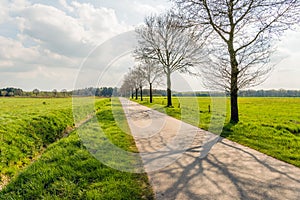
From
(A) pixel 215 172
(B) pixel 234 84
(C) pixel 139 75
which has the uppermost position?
(C) pixel 139 75

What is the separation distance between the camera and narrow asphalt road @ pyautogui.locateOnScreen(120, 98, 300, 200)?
4.02 meters

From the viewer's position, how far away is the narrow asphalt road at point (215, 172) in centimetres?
402

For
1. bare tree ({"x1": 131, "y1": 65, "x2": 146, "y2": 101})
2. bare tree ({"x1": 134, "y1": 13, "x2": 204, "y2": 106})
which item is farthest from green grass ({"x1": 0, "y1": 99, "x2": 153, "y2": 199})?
bare tree ({"x1": 131, "y1": 65, "x2": 146, "y2": 101})

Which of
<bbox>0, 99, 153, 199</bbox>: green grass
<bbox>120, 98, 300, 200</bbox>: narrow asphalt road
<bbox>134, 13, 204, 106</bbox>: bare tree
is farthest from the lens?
<bbox>134, 13, 204, 106</bbox>: bare tree

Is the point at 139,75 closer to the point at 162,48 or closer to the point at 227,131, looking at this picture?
the point at 162,48

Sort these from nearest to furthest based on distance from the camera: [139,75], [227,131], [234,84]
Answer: [227,131], [234,84], [139,75]

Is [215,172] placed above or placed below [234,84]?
below

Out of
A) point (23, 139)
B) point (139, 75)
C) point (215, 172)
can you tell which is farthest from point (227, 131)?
point (139, 75)

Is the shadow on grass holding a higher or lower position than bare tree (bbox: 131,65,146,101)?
lower

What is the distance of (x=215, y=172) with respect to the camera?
4.98 m

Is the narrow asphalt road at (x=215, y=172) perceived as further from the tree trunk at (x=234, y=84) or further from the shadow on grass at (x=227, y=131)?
the tree trunk at (x=234, y=84)

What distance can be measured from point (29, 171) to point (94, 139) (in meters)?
3.09

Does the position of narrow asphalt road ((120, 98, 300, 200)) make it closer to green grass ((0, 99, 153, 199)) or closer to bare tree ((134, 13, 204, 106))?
green grass ((0, 99, 153, 199))

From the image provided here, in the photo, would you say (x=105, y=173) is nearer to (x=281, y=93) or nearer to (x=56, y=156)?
(x=56, y=156)
